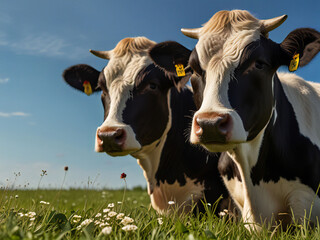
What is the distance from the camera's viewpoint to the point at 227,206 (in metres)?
5.35

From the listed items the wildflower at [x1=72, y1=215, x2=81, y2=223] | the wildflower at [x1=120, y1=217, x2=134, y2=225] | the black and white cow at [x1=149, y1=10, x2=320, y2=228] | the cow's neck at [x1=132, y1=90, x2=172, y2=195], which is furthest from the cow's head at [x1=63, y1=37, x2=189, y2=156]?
the wildflower at [x1=120, y1=217, x2=134, y2=225]

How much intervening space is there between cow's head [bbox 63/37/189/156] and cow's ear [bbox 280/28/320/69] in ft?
6.23

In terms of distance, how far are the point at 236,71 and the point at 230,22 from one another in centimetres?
76

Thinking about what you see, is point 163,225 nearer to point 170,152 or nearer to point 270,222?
point 270,222

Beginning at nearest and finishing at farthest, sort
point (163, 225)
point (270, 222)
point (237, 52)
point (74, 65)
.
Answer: point (163, 225) → point (237, 52) → point (270, 222) → point (74, 65)

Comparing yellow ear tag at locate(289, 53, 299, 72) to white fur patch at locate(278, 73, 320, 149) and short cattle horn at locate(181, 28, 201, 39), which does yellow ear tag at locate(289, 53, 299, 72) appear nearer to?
white fur patch at locate(278, 73, 320, 149)

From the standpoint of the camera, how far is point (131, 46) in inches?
240

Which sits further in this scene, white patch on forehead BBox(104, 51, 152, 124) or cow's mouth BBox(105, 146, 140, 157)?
white patch on forehead BBox(104, 51, 152, 124)

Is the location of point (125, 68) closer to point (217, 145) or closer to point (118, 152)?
point (118, 152)

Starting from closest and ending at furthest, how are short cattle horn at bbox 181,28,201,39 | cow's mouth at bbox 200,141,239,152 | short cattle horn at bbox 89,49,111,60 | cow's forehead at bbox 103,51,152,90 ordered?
cow's mouth at bbox 200,141,239,152
short cattle horn at bbox 181,28,201,39
cow's forehead at bbox 103,51,152,90
short cattle horn at bbox 89,49,111,60

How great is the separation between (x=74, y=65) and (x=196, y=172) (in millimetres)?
3151

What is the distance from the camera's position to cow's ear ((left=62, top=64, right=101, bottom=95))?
7008 millimetres

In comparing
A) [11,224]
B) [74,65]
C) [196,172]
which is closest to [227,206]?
[196,172]

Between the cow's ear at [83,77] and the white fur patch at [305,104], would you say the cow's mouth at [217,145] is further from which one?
the cow's ear at [83,77]
